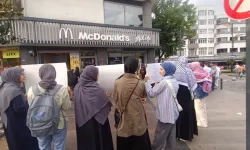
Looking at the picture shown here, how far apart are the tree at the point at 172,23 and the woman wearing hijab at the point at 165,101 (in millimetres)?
17938

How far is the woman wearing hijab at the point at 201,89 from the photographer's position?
202 inches

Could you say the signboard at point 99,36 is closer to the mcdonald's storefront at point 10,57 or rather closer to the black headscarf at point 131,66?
the mcdonald's storefront at point 10,57

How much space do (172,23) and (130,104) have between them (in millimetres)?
18843

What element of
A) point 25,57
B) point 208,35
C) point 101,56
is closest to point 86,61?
point 101,56

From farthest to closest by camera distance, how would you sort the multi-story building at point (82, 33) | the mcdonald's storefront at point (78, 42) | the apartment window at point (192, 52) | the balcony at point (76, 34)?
the apartment window at point (192, 52), the multi-story building at point (82, 33), the mcdonald's storefront at point (78, 42), the balcony at point (76, 34)

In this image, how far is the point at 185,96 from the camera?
14.4 ft

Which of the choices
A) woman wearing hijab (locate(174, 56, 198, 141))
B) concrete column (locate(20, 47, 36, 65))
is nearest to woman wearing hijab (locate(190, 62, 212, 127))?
woman wearing hijab (locate(174, 56, 198, 141))

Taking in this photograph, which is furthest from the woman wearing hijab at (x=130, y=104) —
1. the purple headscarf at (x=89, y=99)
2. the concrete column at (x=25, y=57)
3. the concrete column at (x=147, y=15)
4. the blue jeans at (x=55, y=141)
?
the concrete column at (x=147, y=15)

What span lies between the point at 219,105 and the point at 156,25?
14.1 metres

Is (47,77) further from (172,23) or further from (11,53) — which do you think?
(172,23)

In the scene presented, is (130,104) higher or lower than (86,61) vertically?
lower

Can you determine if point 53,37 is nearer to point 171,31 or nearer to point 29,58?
point 29,58

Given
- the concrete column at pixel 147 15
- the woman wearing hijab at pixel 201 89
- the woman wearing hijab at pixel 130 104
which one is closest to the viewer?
the woman wearing hijab at pixel 130 104

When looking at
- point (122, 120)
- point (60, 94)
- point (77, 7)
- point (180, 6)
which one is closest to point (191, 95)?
point (122, 120)
